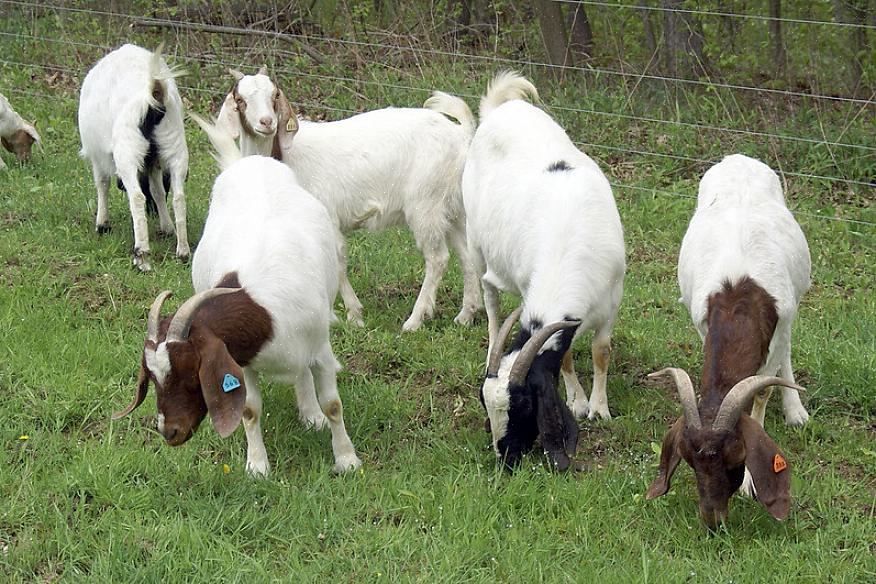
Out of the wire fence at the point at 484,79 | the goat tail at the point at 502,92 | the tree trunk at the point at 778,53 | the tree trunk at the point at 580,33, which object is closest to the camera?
the goat tail at the point at 502,92

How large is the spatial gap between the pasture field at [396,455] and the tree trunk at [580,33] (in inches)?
133

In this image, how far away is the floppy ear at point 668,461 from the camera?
13.9ft

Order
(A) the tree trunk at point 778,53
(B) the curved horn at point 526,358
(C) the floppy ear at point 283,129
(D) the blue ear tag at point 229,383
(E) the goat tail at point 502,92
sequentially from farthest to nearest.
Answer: (A) the tree trunk at point 778,53 < (E) the goat tail at point 502,92 < (C) the floppy ear at point 283,129 < (B) the curved horn at point 526,358 < (D) the blue ear tag at point 229,383

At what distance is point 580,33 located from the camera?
1114 centimetres

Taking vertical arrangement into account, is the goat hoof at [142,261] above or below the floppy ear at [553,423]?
below

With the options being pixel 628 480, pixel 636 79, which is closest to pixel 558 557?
pixel 628 480

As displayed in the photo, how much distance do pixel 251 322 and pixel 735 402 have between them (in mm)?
1945

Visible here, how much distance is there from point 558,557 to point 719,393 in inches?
36.4

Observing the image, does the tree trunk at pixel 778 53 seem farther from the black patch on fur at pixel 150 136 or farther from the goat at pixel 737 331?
the black patch on fur at pixel 150 136

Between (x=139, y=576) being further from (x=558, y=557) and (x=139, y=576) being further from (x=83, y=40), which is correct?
(x=83, y=40)

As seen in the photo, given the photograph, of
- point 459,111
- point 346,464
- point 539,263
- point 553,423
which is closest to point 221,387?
point 346,464

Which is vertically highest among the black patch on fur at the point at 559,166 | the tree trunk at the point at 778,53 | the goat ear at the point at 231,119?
the black patch on fur at the point at 559,166

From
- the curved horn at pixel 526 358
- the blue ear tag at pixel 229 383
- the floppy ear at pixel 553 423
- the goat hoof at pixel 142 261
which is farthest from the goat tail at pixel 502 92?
the blue ear tag at pixel 229 383

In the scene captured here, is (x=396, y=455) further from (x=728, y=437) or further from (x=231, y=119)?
(x=231, y=119)
